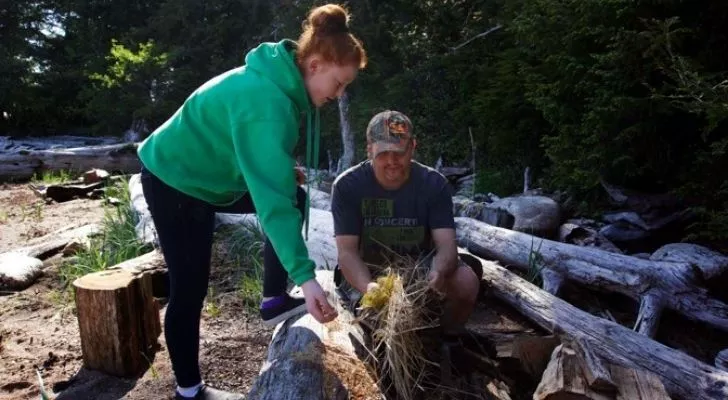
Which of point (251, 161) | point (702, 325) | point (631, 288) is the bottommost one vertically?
point (702, 325)

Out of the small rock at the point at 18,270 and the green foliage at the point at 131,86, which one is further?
the green foliage at the point at 131,86

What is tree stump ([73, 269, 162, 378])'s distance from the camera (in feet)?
9.60

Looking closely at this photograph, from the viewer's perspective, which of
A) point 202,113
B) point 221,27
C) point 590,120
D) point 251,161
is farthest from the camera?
point 221,27

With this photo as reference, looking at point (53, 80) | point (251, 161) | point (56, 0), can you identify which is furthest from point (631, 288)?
point (56, 0)

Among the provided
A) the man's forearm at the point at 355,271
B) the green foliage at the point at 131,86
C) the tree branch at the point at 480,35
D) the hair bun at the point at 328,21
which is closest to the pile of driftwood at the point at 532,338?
the man's forearm at the point at 355,271

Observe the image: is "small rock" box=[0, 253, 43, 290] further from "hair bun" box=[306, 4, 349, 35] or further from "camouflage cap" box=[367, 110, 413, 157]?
"hair bun" box=[306, 4, 349, 35]

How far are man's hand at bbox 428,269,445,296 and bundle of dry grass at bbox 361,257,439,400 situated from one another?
0.05 metres

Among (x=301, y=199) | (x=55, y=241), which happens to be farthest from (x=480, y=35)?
(x=301, y=199)

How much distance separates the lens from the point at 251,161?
74.6 inches

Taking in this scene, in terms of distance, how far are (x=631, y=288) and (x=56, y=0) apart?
1946cm

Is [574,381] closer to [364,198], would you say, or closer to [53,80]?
[364,198]

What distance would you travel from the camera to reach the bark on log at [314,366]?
6.36 feet

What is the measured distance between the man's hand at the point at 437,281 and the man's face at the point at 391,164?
1.84 feet

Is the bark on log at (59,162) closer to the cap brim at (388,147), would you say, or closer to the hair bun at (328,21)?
the cap brim at (388,147)
